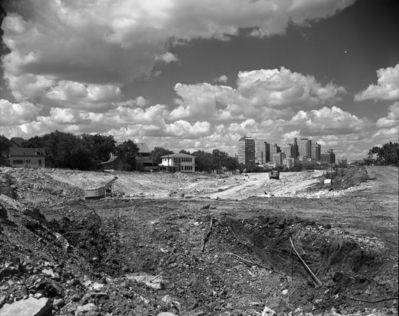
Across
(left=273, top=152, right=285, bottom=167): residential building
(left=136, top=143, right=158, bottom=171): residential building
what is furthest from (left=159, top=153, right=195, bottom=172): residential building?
(left=273, top=152, right=285, bottom=167): residential building

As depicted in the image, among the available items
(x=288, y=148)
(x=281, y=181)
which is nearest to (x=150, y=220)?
(x=281, y=181)

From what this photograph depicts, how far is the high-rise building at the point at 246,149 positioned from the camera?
131125mm

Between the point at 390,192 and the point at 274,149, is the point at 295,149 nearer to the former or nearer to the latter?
the point at 274,149

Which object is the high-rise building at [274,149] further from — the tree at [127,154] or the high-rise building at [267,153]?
the tree at [127,154]

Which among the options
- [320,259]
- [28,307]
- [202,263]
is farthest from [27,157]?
[320,259]

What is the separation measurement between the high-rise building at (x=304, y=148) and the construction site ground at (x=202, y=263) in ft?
221

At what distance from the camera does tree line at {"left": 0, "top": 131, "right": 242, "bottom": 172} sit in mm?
61125

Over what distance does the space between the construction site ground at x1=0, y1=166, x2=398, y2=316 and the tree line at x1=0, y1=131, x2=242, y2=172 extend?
155 feet

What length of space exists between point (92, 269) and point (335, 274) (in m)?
5.69

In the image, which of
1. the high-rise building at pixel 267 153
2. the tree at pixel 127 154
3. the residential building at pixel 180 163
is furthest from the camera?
the high-rise building at pixel 267 153

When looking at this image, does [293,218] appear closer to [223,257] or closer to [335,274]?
[223,257]

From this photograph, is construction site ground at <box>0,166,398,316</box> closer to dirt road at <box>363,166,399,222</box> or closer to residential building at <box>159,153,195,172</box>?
dirt road at <box>363,166,399,222</box>

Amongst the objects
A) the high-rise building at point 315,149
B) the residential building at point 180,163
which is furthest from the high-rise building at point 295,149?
the residential building at point 180,163

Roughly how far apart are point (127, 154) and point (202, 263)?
229 feet
